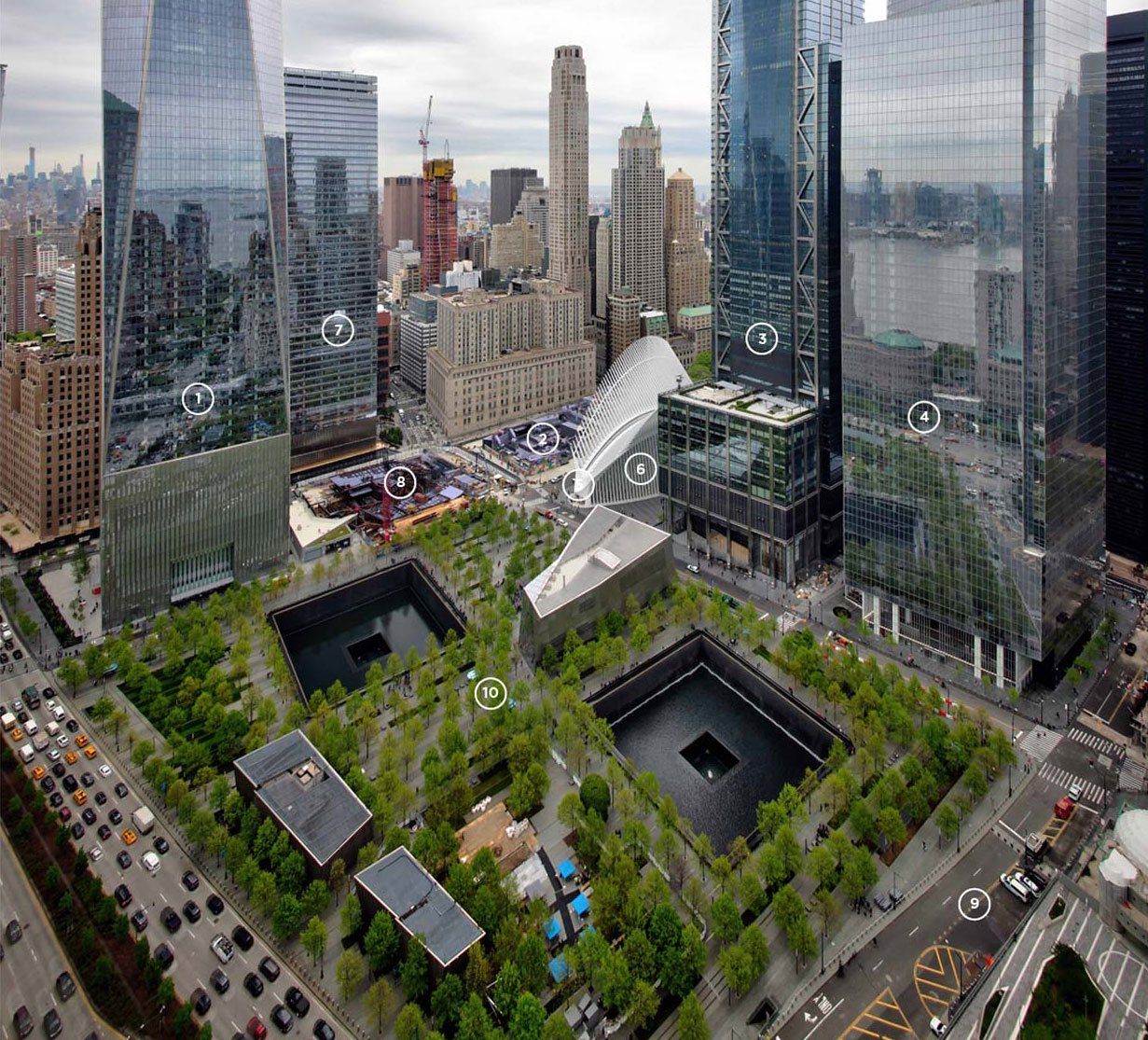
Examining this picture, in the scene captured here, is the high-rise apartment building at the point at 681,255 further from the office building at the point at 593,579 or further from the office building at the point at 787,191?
the office building at the point at 593,579

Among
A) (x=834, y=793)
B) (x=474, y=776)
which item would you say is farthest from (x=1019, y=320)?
(x=474, y=776)

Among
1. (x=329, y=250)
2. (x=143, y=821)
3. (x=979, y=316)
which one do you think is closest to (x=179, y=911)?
(x=143, y=821)

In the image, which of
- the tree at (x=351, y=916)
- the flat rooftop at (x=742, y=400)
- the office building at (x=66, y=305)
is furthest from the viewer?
the office building at (x=66, y=305)

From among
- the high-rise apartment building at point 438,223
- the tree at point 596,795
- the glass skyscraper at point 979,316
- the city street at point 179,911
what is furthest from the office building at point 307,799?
the high-rise apartment building at point 438,223

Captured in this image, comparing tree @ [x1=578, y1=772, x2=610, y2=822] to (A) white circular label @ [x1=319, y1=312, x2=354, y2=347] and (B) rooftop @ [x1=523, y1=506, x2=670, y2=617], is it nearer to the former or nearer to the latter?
(B) rooftop @ [x1=523, y1=506, x2=670, y2=617]

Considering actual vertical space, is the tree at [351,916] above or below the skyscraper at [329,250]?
below

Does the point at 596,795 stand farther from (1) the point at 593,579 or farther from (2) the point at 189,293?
(2) the point at 189,293
